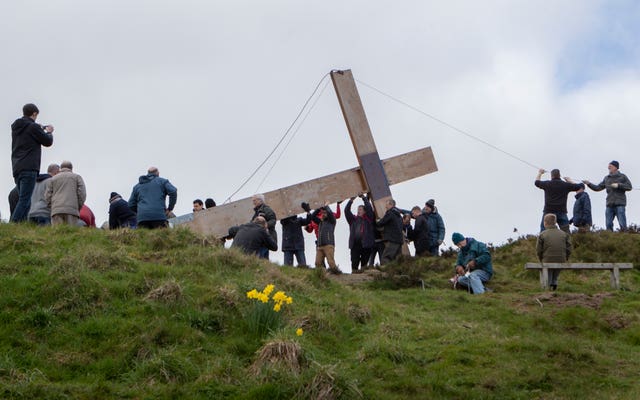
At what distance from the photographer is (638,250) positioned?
2317 centimetres

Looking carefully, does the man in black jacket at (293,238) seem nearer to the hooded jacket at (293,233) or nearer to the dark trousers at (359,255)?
the hooded jacket at (293,233)

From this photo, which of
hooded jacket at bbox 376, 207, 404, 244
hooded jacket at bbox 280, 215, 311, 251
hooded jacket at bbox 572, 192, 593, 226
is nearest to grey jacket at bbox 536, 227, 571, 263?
hooded jacket at bbox 376, 207, 404, 244

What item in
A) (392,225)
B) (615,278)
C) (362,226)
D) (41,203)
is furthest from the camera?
(362,226)

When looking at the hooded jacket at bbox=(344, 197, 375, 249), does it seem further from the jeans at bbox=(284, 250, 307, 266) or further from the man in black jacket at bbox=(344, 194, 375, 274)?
the jeans at bbox=(284, 250, 307, 266)

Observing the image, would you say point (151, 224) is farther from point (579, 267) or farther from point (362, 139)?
point (579, 267)

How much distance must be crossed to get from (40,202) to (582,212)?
13599 mm

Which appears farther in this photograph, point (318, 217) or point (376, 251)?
point (376, 251)

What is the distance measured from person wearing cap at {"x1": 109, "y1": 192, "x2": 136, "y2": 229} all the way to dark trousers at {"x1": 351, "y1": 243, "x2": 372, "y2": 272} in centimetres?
595

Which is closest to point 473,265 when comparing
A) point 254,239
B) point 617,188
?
point 254,239

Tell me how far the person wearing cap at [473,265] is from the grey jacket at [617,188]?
18.3 ft

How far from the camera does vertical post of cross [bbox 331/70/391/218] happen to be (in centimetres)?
2412

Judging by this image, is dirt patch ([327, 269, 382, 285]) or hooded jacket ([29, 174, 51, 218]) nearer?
hooded jacket ([29, 174, 51, 218])

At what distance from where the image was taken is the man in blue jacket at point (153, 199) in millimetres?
19469

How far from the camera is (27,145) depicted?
701 inches
